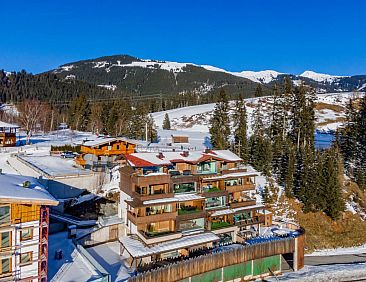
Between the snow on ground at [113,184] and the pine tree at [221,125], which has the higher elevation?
the pine tree at [221,125]

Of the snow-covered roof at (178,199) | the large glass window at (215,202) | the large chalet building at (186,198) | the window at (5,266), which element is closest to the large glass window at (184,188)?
the large chalet building at (186,198)

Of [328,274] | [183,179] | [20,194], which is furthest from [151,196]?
[328,274]

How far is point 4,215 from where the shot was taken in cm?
1838

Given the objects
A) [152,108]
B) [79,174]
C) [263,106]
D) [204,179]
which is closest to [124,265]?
[204,179]

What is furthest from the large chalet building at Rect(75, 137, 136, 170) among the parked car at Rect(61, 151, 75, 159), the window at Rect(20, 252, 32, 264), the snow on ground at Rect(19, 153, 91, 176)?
the window at Rect(20, 252, 32, 264)

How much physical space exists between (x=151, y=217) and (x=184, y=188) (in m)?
4.71

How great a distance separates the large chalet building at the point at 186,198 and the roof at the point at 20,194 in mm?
7856

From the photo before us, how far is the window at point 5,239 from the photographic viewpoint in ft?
60.4

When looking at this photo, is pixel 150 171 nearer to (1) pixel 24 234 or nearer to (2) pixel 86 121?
(1) pixel 24 234

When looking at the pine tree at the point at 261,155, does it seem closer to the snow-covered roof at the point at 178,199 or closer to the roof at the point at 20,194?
the snow-covered roof at the point at 178,199

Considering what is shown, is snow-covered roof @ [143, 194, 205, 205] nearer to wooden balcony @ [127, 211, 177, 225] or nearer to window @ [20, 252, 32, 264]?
wooden balcony @ [127, 211, 177, 225]

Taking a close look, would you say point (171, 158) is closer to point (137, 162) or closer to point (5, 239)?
point (137, 162)

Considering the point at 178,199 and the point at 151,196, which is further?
the point at 178,199

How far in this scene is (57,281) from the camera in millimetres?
20812
